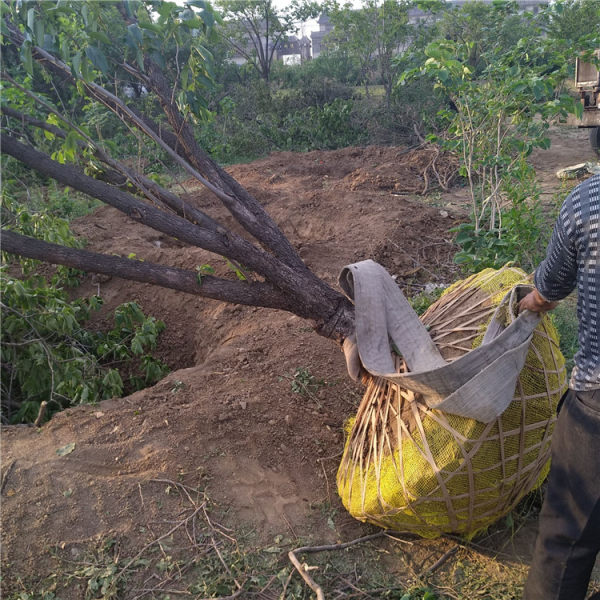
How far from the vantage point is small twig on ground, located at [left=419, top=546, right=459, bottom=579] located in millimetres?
2125

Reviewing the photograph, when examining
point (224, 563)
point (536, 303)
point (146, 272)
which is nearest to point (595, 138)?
point (536, 303)


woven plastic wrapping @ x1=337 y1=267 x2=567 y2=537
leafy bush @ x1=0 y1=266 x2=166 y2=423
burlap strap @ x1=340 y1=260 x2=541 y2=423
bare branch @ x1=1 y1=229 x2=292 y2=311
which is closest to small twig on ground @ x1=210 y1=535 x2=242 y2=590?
woven plastic wrapping @ x1=337 y1=267 x2=567 y2=537

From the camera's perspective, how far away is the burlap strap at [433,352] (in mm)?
1839

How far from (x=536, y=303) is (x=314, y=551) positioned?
127 cm

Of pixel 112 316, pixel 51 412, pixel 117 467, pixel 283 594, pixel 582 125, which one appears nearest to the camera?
pixel 283 594

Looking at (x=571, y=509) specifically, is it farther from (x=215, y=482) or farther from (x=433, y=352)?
(x=215, y=482)

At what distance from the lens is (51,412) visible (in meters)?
3.32

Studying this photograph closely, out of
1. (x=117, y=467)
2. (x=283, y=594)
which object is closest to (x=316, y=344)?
(x=117, y=467)

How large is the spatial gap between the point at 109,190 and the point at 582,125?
6.52 metres

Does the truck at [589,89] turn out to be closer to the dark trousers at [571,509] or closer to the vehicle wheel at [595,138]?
the vehicle wheel at [595,138]

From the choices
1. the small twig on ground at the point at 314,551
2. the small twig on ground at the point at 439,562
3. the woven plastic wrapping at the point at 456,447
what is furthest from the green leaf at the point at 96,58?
the small twig on ground at the point at 439,562

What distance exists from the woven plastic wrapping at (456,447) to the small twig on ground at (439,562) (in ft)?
0.33

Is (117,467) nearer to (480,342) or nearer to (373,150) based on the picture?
(480,342)

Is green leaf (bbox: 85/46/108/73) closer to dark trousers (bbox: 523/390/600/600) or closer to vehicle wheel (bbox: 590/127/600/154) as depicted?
dark trousers (bbox: 523/390/600/600)
